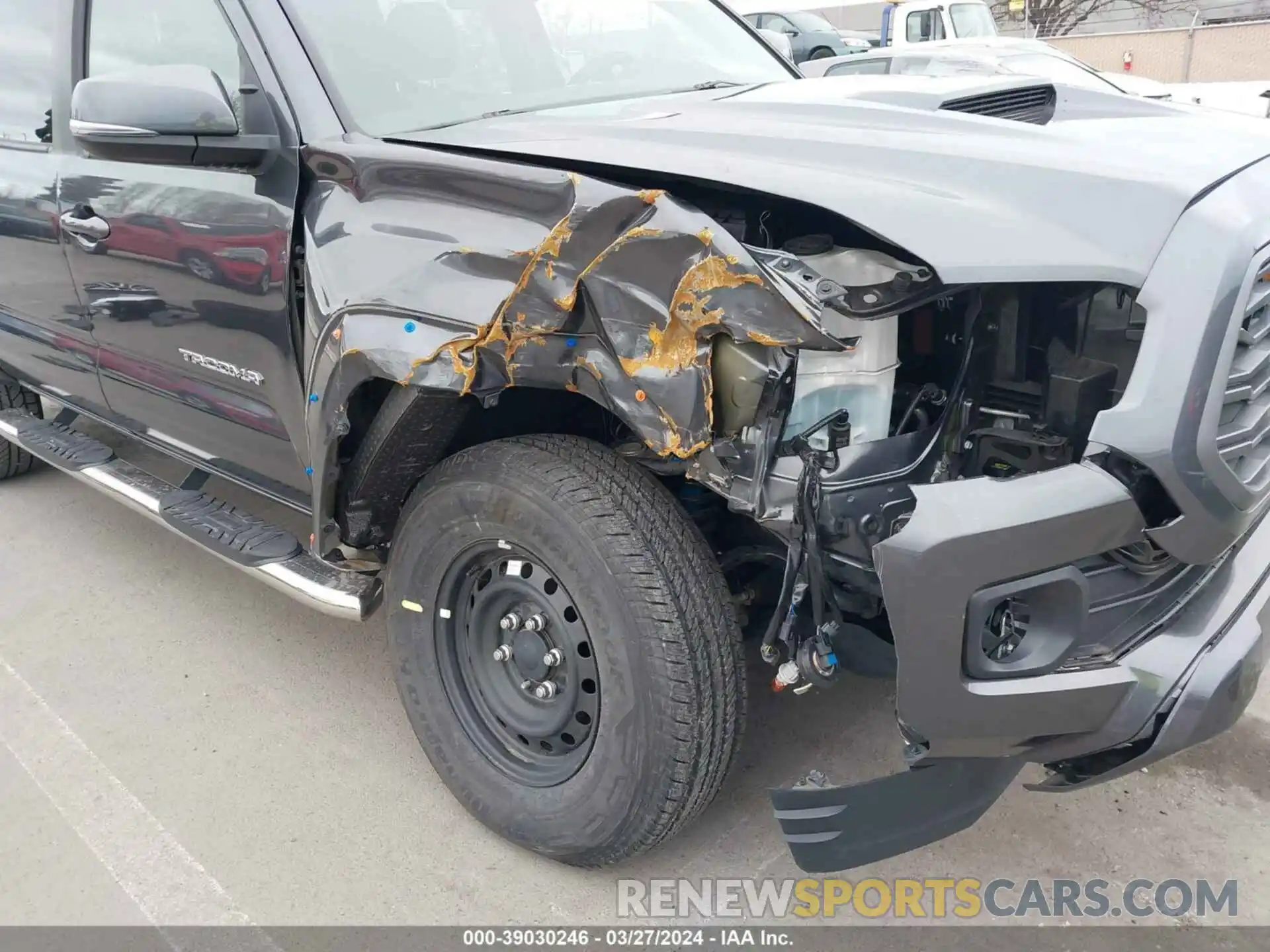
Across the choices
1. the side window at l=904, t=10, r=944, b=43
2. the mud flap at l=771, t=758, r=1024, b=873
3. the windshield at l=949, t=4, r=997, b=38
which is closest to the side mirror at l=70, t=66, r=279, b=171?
the mud flap at l=771, t=758, r=1024, b=873

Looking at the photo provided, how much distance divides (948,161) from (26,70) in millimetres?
3221

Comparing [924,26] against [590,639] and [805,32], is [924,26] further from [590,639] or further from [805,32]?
[590,639]

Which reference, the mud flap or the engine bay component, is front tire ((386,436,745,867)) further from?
the engine bay component

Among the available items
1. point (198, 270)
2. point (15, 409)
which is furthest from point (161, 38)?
point (15, 409)

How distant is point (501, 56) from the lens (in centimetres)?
266

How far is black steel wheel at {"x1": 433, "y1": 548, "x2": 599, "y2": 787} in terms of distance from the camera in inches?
84.0

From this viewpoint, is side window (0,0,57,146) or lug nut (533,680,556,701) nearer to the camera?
lug nut (533,680,556,701)

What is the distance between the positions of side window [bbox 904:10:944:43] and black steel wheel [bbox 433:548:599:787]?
47.9ft

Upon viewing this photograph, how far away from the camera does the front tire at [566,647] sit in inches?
76.6

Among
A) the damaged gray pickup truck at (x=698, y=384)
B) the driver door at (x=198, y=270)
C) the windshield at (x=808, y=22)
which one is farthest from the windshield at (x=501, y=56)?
the windshield at (x=808, y=22)

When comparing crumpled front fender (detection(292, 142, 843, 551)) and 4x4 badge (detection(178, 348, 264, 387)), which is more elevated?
crumpled front fender (detection(292, 142, 843, 551))

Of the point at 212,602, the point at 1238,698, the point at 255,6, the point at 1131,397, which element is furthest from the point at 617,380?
the point at 212,602

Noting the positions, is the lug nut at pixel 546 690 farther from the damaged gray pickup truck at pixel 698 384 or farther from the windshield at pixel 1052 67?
the windshield at pixel 1052 67

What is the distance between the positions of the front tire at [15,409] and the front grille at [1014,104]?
4099 mm
